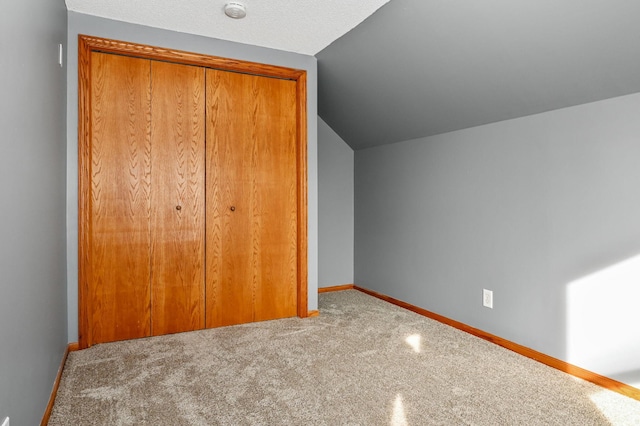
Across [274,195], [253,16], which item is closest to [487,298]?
[274,195]

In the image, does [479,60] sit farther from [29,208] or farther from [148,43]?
[29,208]

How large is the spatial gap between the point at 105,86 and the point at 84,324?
5.06 feet

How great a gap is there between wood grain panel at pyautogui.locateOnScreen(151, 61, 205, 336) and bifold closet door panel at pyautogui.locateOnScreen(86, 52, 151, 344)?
0.06m

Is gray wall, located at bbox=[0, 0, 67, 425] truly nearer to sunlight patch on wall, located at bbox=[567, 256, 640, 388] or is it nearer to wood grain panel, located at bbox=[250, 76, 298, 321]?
wood grain panel, located at bbox=[250, 76, 298, 321]

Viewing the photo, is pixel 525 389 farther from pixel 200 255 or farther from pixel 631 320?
pixel 200 255

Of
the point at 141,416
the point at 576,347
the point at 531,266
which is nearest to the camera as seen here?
the point at 141,416

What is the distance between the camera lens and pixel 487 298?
2.78 metres

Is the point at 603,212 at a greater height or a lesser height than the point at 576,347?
greater

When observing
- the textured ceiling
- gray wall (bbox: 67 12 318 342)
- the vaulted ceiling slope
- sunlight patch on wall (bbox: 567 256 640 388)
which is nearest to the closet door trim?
gray wall (bbox: 67 12 318 342)

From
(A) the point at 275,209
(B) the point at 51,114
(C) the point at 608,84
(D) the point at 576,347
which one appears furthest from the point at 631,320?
(B) the point at 51,114

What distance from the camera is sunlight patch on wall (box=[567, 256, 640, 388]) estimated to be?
197cm

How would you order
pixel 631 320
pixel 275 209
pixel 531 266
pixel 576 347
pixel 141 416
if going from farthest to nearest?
pixel 275 209, pixel 531 266, pixel 576 347, pixel 631 320, pixel 141 416

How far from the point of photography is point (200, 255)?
2.94 m

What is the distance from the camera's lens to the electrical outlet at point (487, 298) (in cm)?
275
